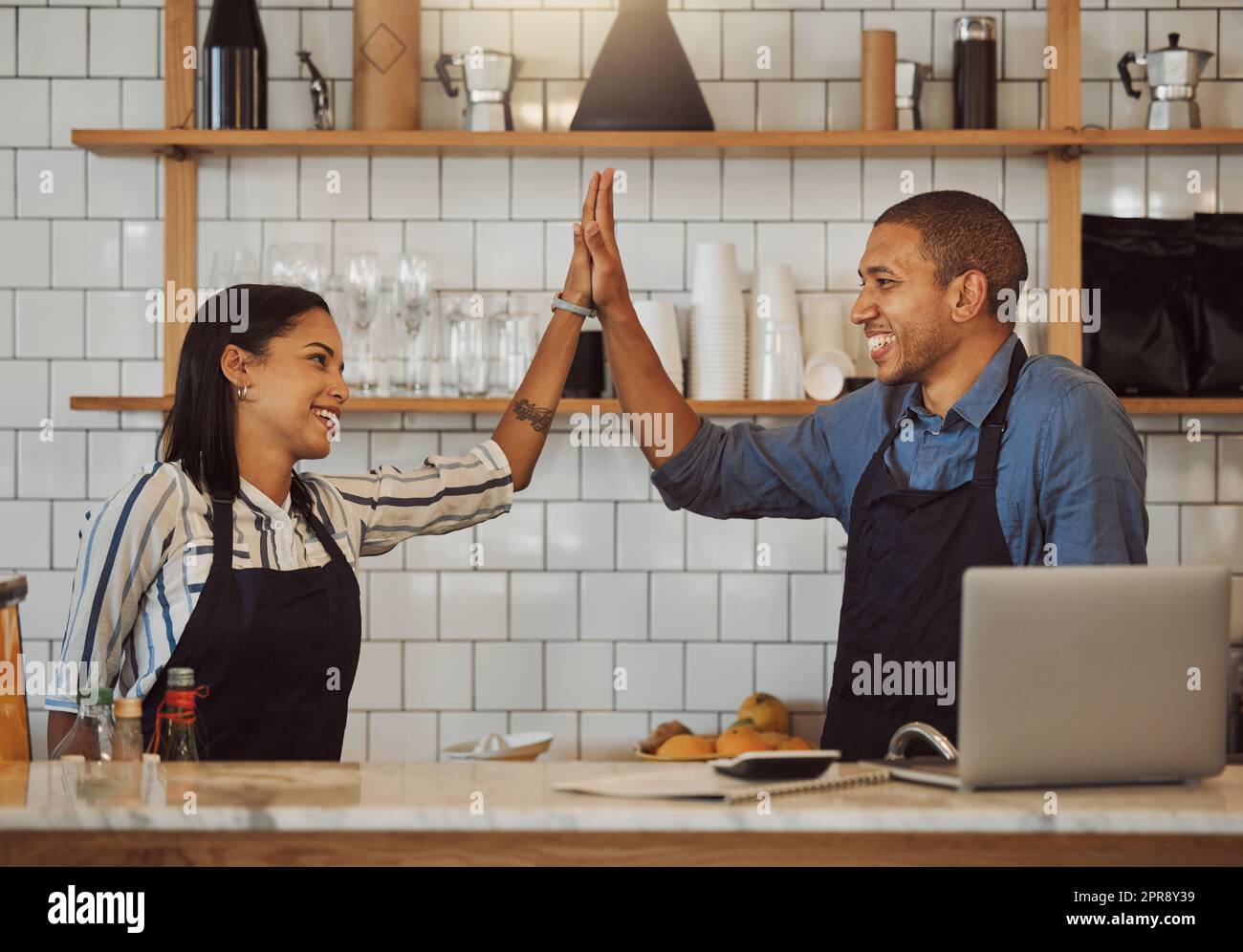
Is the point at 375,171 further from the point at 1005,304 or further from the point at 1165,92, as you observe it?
the point at 1165,92

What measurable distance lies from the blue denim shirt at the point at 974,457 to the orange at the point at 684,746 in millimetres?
592

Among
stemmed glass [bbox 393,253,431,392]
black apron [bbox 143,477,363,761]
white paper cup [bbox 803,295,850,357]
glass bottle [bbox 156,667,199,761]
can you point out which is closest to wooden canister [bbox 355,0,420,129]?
stemmed glass [bbox 393,253,431,392]

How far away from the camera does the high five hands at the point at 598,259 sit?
2.47 meters

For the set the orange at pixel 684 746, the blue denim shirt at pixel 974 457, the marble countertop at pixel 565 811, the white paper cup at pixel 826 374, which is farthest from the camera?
the white paper cup at pixel 826 374

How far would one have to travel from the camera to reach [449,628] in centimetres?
334

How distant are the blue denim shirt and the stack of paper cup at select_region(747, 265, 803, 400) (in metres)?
0.49

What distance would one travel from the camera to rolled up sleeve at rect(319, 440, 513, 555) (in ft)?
7.67

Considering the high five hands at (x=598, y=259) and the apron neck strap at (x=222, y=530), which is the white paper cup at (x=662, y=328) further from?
the apron neck strap at (x=222, y=530)

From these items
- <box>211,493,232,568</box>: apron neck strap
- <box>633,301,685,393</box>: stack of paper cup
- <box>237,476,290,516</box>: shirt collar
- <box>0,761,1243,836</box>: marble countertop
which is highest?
<box>633,301,685,393</box>: stack of paper cup

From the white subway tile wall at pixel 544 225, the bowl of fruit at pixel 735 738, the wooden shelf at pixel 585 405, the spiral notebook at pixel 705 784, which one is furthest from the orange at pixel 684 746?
the spiral notebook at pixel 705 784

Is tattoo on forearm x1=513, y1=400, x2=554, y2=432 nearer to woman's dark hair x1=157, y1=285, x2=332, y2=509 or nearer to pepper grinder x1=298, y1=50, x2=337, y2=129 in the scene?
woman's dark hair x1=157, y1=285, x2=332, y2=509
